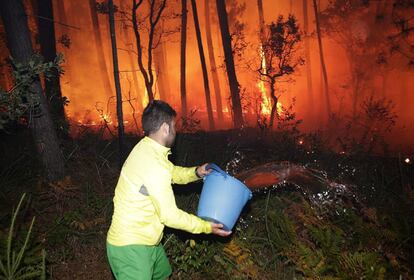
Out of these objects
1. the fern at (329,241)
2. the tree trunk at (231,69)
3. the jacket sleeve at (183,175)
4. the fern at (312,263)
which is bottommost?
the fern at (312,263)

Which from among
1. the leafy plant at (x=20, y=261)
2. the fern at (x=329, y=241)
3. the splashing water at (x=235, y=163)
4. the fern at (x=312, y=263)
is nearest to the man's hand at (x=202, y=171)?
the fern at (x=312, y=263)

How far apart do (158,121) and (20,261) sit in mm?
2447

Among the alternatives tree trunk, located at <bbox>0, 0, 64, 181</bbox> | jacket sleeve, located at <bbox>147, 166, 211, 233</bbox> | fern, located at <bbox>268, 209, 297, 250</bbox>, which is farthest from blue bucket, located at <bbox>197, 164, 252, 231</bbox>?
tree trunk, located at <bbox>0, 0, 64, 181</bbox>

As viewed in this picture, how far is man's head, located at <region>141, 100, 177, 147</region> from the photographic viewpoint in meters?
2.91

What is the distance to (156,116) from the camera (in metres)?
2.92

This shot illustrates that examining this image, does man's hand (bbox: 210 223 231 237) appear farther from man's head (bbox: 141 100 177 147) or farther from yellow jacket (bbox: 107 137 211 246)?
man's head (bbox: 141 100 177 147)

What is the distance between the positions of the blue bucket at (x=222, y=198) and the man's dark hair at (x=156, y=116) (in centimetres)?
71

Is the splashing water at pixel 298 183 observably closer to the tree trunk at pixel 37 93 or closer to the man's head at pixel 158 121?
the man's head at pixel 158 121

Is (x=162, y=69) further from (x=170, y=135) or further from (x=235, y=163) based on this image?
(x=170, y=135)

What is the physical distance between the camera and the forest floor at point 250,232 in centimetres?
393

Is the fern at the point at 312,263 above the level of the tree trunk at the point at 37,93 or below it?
below

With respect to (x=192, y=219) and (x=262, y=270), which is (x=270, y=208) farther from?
(x=192, y=219)

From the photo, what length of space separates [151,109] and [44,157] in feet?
14.3

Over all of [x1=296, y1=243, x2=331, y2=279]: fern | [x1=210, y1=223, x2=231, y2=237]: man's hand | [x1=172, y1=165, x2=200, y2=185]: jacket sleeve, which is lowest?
[x1=296, y1=243, x2=331, y2=279]: fern
